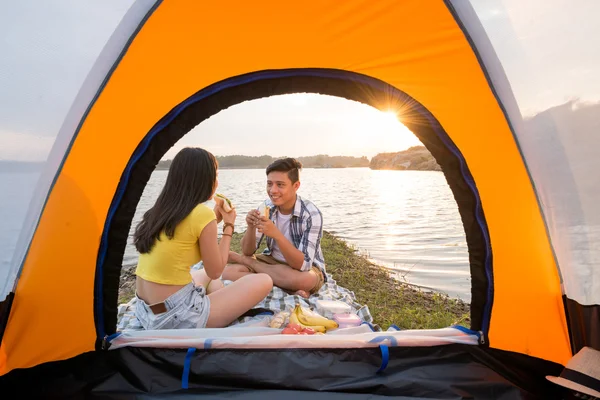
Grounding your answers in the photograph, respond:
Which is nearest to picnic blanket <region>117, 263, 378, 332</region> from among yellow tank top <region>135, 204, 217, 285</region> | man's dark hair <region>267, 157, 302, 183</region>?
yellow tank top <region>135, 204, 217, 285</region>

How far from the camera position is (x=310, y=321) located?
2.79m

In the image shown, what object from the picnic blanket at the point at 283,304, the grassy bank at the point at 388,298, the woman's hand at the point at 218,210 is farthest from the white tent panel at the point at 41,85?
the grassy bank at the point at 388,298

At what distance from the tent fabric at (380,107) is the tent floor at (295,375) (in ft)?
0.44

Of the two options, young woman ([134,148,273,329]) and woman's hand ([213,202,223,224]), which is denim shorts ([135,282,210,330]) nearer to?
young woman ([134,148,273,329])

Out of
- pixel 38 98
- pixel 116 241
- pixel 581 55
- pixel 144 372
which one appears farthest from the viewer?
pixel 116 241

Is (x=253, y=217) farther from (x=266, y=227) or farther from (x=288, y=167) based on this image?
(x=288, y=167)

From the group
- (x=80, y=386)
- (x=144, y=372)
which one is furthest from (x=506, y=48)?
(x=80, y=386)

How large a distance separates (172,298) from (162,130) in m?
1.01

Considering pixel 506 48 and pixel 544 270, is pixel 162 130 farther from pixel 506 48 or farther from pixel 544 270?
pixel 544 270

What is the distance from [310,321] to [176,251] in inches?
38.8

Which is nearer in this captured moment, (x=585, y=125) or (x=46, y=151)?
(x=585, y=125)

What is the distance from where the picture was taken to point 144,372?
6.88 feet

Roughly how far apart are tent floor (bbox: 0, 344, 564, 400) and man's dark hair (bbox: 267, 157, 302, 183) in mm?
1770

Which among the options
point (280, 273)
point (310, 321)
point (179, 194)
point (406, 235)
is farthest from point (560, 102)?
point (406, 235)
